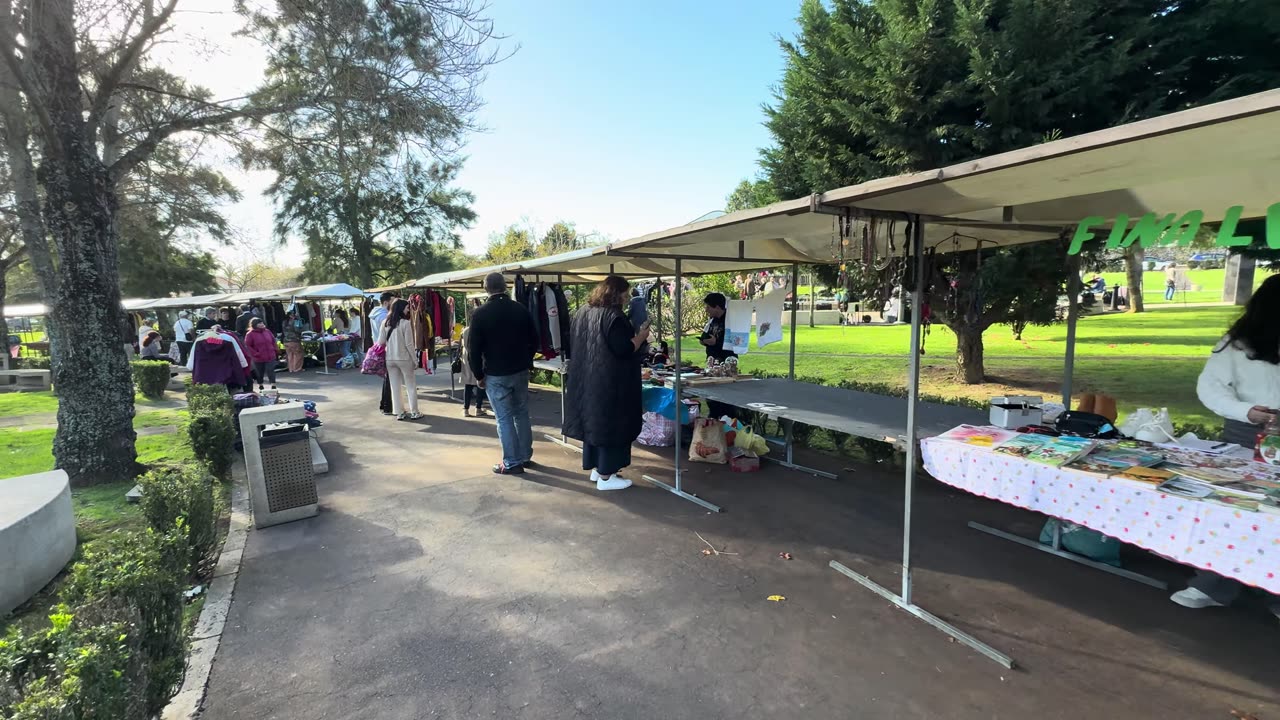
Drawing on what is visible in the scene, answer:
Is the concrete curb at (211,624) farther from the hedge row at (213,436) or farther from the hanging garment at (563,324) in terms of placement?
the hanging garment at (563,324)

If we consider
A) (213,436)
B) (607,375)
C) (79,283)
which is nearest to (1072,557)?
(607,375)

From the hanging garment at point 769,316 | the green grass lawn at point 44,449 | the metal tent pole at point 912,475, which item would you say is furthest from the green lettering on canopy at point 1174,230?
the green grass lawn at point 44,449

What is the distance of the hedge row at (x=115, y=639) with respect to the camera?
170cm

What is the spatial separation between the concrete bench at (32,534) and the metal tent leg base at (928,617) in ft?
15.4

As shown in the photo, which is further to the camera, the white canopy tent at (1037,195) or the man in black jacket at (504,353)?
the man in black jacket at (504,353)

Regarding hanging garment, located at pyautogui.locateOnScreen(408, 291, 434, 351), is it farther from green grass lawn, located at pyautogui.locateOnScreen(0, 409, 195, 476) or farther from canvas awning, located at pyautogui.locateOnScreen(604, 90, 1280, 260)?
canvas awning, located at pyautogui.locateOnScreen(604, 90, 1280, 260)

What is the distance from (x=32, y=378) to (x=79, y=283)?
13.3 m

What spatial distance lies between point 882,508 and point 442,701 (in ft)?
11.5

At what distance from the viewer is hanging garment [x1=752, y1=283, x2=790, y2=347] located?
627 cm

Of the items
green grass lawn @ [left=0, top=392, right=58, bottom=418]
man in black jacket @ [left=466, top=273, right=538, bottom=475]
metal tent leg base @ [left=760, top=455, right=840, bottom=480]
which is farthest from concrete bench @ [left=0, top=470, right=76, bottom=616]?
green grass lawn @ [left=0, top=392, right=58, bottom=418]

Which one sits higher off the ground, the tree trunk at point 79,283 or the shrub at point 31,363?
the tree trunk at point 79,283

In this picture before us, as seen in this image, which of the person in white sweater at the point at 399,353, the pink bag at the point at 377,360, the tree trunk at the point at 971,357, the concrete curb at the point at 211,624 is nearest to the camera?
the concrete curb at the point at 211,624

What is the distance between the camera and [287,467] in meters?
4.52

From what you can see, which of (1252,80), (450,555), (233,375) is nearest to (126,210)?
(233,375)
